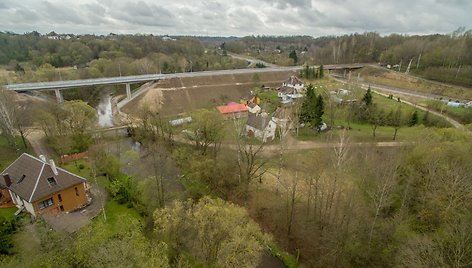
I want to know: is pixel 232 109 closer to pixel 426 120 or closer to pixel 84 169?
pixel 84 169

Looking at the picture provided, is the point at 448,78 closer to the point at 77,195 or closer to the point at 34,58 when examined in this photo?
the point at 77,195

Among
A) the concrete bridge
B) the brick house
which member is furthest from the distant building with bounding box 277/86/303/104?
the brick house

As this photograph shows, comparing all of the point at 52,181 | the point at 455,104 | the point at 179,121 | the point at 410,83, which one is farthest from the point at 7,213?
the point at 410,83

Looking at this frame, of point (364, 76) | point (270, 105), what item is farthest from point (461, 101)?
point (270, 105)

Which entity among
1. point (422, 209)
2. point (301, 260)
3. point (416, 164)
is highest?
point (416, 164)

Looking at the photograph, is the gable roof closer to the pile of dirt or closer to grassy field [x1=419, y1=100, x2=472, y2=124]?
the pile of dirt

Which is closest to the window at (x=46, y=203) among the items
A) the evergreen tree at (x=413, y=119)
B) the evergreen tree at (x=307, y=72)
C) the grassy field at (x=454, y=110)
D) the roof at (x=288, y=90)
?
the evergreen tree at (x=413, y=119)

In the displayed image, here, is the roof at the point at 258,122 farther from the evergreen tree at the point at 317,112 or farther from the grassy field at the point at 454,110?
the grassy field at the point at 454,110
